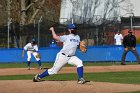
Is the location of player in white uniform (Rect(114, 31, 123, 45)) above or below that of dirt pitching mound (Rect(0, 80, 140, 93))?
above

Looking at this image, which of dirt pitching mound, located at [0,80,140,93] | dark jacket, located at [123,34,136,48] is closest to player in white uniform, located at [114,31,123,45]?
dark jacket, located at [123,34,136,48]

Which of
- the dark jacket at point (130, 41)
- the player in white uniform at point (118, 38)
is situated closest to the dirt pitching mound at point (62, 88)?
the dark jacket at point (130, 41)

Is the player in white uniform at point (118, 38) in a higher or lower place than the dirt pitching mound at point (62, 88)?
→ higher

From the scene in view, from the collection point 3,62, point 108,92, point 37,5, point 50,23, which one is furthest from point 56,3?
point 108,92

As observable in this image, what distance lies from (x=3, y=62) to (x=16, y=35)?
231cm

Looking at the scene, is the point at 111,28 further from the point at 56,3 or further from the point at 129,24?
the point at 56,3

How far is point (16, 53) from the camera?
103 feet

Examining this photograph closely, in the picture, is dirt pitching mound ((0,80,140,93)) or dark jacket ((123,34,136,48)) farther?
dark jacket ((123,34,136,48))

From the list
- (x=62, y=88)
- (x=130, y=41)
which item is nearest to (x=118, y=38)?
(x=130, y=41)

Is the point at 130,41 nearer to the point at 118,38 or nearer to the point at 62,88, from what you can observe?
the point at 118,38

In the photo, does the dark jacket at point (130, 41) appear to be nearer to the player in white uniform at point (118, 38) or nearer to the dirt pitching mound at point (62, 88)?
the player in white uniform at point (118, 38)

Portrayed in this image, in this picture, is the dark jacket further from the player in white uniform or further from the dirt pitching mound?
the dirt pitching mound

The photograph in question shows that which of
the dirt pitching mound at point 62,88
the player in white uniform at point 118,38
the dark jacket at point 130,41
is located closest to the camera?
the dirt pitching mound at point 62,88

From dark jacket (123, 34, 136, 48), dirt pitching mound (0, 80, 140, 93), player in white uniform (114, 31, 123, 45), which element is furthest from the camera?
player in white uniform (114, 31, 123, 45)
